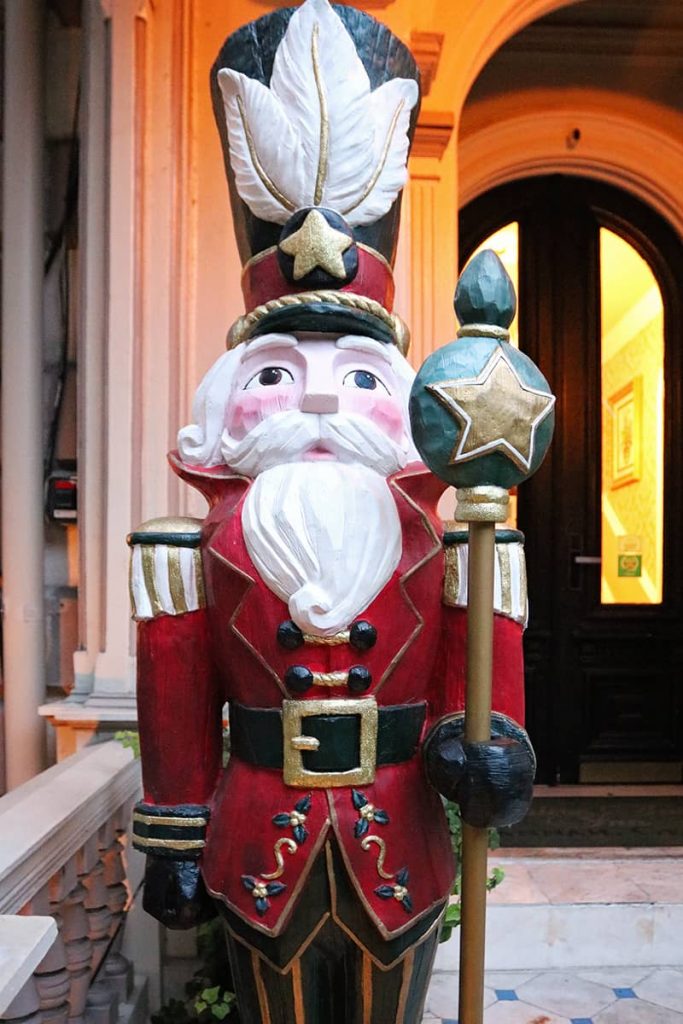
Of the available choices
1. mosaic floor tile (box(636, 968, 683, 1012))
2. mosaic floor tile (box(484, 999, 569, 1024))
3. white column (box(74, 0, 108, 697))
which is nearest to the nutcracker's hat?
white column (box(74, 0, 108, 697))

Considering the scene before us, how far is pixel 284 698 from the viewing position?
1061mm

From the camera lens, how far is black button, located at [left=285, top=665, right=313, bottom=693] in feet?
3.37

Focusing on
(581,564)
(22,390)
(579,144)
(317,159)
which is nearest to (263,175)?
(317,159)

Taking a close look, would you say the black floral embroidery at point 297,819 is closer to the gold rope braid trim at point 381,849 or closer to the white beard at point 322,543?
the gold rope braid trim at point 381,849

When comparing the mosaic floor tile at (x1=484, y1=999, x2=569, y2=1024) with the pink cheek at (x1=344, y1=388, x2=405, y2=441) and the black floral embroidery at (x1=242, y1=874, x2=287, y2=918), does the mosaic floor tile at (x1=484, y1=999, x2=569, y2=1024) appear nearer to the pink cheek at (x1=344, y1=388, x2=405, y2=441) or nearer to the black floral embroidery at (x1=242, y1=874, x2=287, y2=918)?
the black floral embroidery at (x1=242, y1=874, x2=287, y2=918)

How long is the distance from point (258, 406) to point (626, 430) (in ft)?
8.27

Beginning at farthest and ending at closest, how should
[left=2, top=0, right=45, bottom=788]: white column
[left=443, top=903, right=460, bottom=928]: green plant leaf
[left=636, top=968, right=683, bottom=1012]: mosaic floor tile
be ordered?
[left=2, top=0, right=45, bottom=788]: white column < [left=636, top=968, right=683, bottom=1012]: mosaic floor tile < [left=443, top=903, right=460, bottom=928]: green plant leaf

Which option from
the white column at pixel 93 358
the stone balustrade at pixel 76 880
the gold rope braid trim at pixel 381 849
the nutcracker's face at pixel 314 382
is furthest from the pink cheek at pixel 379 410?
the white column at pixel 93 358

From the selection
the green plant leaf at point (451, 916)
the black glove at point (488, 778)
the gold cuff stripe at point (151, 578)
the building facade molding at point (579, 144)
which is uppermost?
the building facade molding at point (579, 144)

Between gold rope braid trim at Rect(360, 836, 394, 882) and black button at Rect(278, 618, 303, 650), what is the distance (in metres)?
0.26

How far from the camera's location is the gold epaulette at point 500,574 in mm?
1114

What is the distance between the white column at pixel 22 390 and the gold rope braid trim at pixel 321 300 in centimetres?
129

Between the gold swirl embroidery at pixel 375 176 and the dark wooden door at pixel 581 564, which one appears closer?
the gold swirl embroidery at pixel 375 176

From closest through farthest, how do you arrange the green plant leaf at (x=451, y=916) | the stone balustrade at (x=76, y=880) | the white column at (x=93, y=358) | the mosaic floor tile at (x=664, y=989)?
the stone balustrade at (x=76, y=880) < the green plant leaf at (x=451, y=916) < the mosaic floor tile at (x=664, y=989) < the white column at (x=93, y=358)
